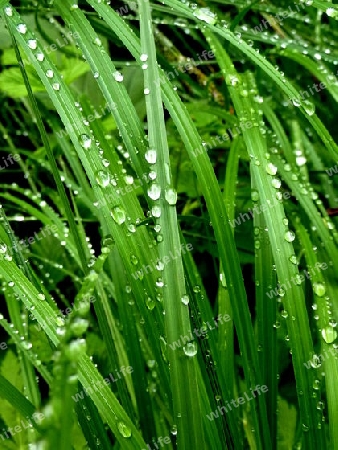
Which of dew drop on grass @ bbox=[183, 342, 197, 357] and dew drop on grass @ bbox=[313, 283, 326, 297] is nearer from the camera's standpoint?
dew drop on grass @ bbox=[183, 342, 197, 357]

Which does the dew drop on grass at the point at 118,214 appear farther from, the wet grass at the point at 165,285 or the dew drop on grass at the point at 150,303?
the dew drop on grass at the point at 150,303

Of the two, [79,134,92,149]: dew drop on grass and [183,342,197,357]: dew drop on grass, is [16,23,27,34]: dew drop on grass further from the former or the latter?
[183,342,197,357]: dew drop on grass

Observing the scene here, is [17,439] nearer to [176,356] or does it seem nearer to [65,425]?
[176,356]

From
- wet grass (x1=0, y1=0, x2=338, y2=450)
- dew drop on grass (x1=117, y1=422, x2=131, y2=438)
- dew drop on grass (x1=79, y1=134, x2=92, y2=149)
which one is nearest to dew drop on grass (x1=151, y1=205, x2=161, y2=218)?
wet grass (x1=0, y1=0, x2=338, y2=450)

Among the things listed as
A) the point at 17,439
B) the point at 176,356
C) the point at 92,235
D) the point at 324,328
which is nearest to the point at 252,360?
the point at 324,328

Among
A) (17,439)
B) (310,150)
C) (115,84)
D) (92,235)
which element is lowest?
(17,439)

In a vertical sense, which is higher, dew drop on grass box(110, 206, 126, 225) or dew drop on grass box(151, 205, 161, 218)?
dew drop on grass box(110, 206, 126, 225)

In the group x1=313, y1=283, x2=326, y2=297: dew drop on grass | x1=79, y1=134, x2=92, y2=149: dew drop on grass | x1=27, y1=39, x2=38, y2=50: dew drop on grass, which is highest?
x1=27, y1=39, x2=38, y2=50: dew drop on grass
